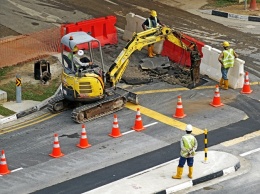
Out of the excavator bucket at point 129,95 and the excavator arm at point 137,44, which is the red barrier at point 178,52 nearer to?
the excavator arm at point 137,44

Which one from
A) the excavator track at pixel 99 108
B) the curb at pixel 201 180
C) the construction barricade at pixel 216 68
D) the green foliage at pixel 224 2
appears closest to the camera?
the curb at pixel 201 180

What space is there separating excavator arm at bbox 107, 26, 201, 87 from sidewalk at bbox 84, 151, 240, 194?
5.38m

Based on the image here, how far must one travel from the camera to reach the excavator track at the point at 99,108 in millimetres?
25422

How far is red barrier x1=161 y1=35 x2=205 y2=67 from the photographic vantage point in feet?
98.4

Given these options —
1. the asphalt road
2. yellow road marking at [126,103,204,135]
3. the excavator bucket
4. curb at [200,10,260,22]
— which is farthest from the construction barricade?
curb at [200,10,260,22]

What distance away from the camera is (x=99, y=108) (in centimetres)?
2584

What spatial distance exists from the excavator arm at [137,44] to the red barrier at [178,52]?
0.86 metres

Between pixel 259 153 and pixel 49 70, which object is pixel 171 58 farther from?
pixel 259 153

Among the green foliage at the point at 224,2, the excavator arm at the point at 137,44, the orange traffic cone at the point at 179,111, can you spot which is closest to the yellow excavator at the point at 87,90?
the excavator arm at the point at 137,44

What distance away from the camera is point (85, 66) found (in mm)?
25750

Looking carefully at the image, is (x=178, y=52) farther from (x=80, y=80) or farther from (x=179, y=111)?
(x=80, y=80)

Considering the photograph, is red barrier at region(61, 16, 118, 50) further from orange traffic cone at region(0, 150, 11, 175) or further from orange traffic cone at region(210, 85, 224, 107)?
orange traffic cone at region(0, 150, 11, 175)

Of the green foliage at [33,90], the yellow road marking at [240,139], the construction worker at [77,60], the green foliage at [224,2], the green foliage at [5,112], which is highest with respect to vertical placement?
the construction worker at [77,60]

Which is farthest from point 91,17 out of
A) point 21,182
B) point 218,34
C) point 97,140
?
point 21,182
